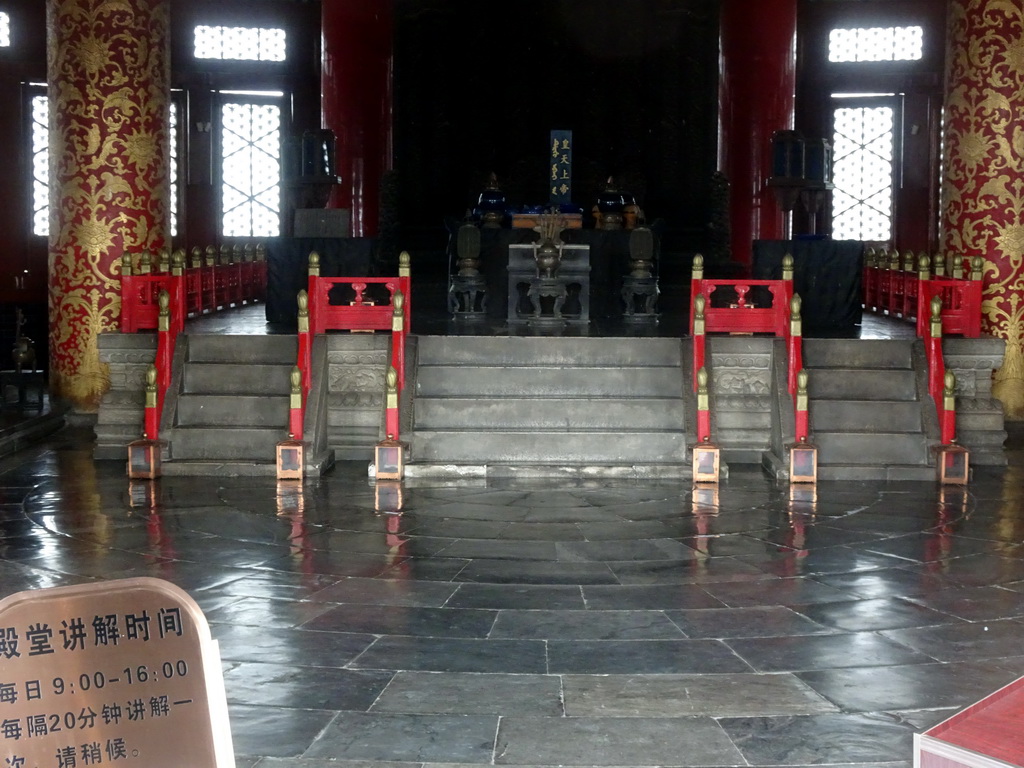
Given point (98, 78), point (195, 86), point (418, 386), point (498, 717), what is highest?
point (195, 86)

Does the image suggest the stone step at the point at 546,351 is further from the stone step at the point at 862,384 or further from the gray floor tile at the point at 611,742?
the gray floor tile at the point at 611,742

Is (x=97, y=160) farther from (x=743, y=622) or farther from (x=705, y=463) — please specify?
(x=743, y=622)

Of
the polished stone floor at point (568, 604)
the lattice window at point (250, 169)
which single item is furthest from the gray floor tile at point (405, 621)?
the lattice window at point (250, 169)

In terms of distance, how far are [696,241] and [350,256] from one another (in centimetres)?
563

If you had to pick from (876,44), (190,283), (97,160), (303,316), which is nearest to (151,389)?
(303,316)

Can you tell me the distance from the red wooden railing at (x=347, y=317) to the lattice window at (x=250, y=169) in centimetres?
881

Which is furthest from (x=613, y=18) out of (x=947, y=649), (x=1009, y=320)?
(x=947, y=649)

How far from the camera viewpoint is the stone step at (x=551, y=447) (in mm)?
7762

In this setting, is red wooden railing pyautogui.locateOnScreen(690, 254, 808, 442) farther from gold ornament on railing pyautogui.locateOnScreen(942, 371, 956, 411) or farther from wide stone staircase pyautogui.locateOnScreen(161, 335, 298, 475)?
wide stone staircase pyautogui.locateOnScreen(161, 335, 298, 475)

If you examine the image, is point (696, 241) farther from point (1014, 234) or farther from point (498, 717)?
point (498, 717)

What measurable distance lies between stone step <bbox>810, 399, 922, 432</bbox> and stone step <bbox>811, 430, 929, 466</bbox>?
0.10m

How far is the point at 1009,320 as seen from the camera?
964cm

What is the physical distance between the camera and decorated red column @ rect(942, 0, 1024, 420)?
950cm

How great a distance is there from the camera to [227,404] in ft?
26.7
